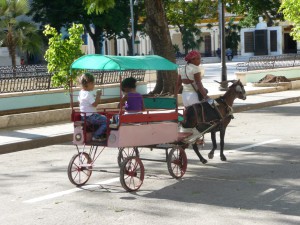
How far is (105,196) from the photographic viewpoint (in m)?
9.76

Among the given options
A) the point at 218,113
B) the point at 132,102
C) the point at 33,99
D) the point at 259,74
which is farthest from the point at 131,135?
the point at 259,74

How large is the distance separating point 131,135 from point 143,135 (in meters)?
0.26

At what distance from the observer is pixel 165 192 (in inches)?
390

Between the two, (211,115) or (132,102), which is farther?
(211,115)

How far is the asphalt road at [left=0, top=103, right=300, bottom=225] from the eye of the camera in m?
8.43

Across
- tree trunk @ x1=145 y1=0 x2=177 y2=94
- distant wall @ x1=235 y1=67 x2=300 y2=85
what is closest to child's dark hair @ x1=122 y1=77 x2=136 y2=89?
tree trunk @ x1=145 y1=0 x2=177 y2=94

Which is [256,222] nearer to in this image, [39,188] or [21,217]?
[21,217]

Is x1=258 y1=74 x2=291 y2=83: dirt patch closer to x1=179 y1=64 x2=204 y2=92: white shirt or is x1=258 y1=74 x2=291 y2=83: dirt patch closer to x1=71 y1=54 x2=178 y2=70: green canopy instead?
x1=179 y1=64 x2=204 y2=92: white shirt

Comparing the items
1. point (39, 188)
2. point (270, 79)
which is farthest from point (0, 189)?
point (270, 79)

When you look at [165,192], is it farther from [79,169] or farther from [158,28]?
[158,28]

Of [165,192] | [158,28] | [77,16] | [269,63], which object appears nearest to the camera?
[165,192]

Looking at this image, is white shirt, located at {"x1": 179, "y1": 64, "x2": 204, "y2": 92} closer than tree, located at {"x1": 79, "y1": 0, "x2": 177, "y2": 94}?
Yes

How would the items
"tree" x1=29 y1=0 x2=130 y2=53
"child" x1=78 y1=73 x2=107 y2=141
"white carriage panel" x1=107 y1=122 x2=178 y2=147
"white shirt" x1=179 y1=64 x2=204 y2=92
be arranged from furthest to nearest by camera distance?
1. "tree" x1=29 y1=0 x2=130 y2=53
2. "white shirt" x1=179 y1=64 x2=204 y2=92
3. "child" x1=78 y1=73 x2=107 y2=141
4. "white carriage panel" x1=107 y1=122 x2=178 y2=147

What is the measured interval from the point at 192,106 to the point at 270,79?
840 inches
